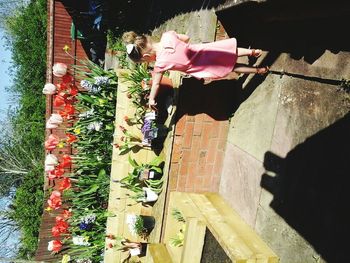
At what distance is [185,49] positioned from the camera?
3436mm

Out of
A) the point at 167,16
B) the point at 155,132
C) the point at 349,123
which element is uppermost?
the point at 167,16

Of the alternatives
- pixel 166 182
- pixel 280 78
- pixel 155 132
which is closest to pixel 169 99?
pixel 155 132

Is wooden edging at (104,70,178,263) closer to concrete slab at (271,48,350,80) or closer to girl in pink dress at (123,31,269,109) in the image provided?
girl in pink dress at (123,31,269,109)

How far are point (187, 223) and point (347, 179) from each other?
1666 mm

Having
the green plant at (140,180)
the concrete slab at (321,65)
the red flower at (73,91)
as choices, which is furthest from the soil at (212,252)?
the red flower at (73,91)

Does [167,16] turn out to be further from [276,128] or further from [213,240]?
[213,240]

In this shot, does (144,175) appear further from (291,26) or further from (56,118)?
(291,26)

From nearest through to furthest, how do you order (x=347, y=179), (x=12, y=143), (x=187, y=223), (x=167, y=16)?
(x=347, y=179), (x=187, y=223), (x=167, y=16), (x=12, y=143)

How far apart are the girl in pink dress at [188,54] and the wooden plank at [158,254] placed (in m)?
2.16

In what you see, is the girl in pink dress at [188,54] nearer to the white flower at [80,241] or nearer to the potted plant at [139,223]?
the potted plant at [139,223]

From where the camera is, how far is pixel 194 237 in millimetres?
3488

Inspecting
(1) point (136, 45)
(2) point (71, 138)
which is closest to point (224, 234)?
(1) point (136, 45)

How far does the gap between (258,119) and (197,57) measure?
0.92 meters

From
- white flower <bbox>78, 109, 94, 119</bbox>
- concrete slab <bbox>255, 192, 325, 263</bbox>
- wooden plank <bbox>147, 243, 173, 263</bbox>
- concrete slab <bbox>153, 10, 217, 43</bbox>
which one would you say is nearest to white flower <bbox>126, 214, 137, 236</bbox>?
wooden plank <bbox>147, 243, 173, 263</bbox>
